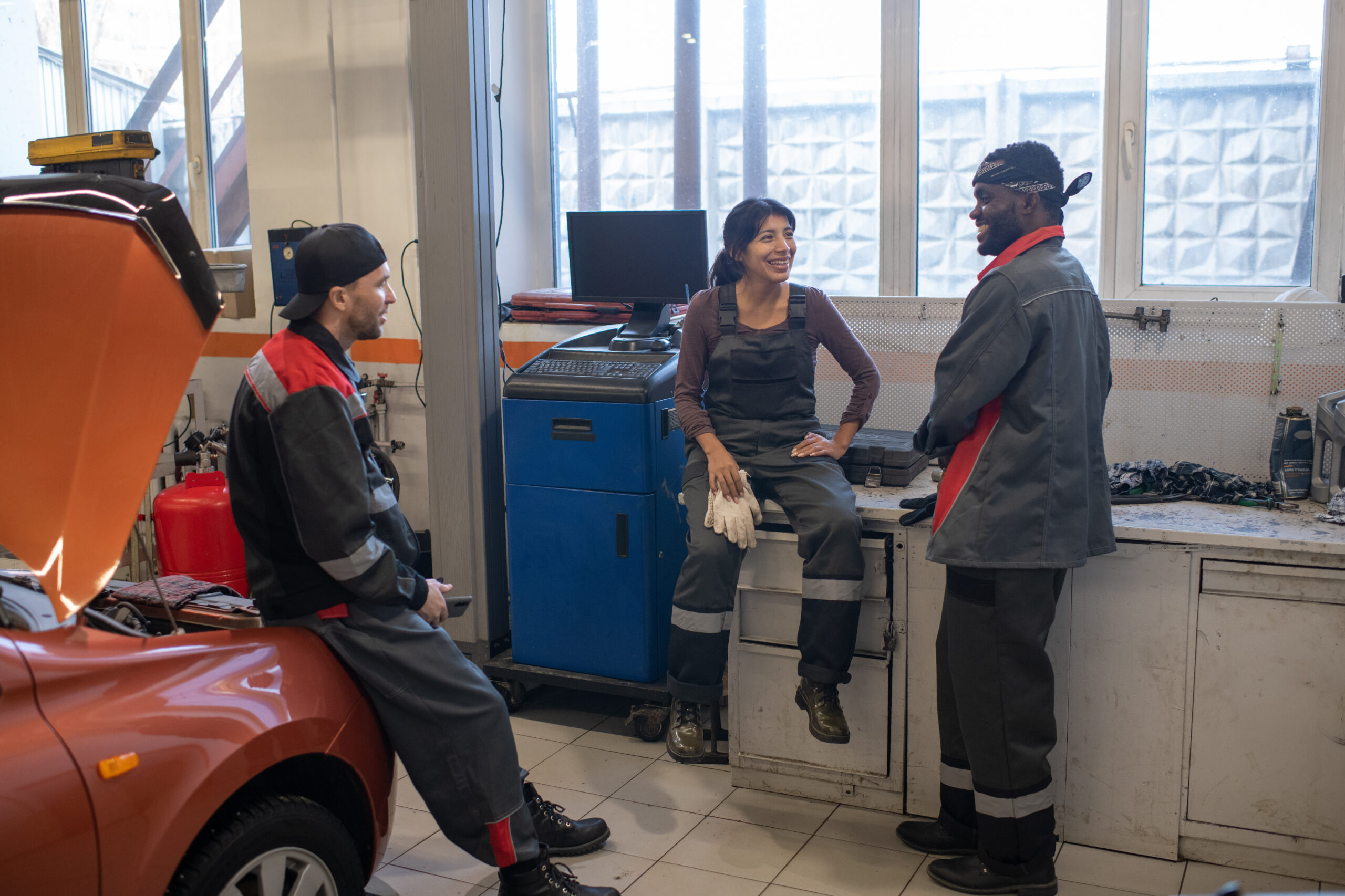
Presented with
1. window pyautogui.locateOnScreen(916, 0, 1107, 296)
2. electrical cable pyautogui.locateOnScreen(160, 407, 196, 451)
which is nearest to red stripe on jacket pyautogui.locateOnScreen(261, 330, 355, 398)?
window pyautogui.locateOnScreen(916, 0, 1107, 296)

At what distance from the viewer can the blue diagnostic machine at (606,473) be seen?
3.38 m

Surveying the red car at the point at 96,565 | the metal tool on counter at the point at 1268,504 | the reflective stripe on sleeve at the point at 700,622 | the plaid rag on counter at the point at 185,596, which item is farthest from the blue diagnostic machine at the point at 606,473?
the red car at the point at 96,565

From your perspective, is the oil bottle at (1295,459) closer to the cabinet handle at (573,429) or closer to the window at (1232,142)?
the window at (1232,142)

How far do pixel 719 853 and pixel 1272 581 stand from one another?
1.50 metres

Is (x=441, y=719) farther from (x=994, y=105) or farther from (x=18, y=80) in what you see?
(x=18, y=80)

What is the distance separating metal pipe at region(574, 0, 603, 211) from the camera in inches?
172

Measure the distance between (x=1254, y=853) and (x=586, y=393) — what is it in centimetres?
219

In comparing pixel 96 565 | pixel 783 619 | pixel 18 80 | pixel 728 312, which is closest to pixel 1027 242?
pixel 728 312

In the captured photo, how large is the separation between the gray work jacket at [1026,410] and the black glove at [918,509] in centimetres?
38

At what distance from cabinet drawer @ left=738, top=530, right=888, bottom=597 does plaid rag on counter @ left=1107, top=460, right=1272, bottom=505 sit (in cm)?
68

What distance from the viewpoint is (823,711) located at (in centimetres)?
278

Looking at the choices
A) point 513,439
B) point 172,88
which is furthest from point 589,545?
point 172,88

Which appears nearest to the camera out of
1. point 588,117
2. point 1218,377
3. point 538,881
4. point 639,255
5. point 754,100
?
point 538,881

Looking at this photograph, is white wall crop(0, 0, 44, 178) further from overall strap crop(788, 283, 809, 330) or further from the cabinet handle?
overall strap crop(788, 283, 809, 330)
